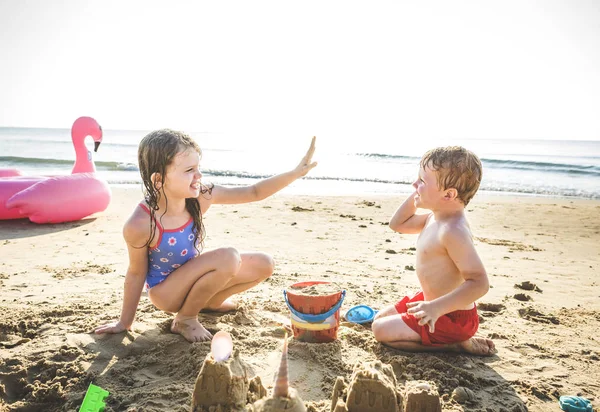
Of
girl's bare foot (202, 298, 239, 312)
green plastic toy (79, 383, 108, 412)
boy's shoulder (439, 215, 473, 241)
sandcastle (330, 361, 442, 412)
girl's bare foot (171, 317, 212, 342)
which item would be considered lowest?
girl's bare foot (202, 298, 239, 312)

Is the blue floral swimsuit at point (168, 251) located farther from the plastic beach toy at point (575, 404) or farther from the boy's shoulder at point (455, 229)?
the plastic beach toy at point (575, 404)

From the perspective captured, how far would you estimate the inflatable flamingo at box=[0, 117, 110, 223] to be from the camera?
5.97 metres

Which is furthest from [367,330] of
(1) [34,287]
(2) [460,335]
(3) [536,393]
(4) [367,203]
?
(4) [367,203]

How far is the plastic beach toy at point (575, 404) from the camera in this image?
206cm

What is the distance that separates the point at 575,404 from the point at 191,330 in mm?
2119

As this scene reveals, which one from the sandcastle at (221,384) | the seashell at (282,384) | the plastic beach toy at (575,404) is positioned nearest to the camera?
the seashell at (282,384)

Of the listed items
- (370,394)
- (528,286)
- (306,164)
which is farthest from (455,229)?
(528,286)

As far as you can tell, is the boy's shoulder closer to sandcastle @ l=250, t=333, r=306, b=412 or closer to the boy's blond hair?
the boy's blond hair

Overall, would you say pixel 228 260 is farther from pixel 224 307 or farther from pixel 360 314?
pixel 360 314

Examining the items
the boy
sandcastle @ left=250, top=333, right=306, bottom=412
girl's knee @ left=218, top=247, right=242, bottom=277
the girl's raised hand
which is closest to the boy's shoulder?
Answer: the boy

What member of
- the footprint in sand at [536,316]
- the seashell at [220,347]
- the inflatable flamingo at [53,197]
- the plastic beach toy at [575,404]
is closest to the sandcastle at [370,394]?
the seashell at [220,347]

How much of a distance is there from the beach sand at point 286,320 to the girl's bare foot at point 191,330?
49 millimetres

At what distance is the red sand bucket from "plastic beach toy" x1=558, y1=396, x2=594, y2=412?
124 centimetres

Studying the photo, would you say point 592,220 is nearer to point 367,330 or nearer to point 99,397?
point 367,330
